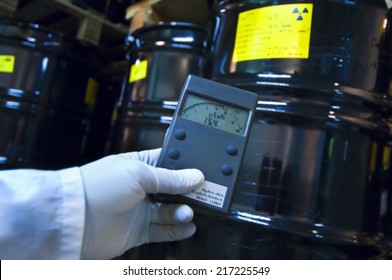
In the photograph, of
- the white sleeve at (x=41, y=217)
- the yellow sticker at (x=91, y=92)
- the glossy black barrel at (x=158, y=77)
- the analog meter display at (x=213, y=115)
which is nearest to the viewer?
the white sleeve at (x=41, y=217)

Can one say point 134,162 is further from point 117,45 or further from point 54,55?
point 117,45

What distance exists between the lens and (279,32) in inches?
36.0

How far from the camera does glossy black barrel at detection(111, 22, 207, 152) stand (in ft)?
4.21

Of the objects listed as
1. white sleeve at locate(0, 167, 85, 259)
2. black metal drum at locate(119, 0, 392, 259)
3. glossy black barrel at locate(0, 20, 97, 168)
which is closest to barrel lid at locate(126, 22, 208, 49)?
black metal drum at locate(119, 0, 392, 259)

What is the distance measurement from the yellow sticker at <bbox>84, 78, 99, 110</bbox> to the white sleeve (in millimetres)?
1150

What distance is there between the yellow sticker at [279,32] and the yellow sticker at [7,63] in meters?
1.05

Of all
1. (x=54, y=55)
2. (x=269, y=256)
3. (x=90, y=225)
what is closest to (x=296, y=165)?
(x=269, y=256)

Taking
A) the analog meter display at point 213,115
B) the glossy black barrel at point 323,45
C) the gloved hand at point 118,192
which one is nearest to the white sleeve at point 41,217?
the gloved hand at point 118,192

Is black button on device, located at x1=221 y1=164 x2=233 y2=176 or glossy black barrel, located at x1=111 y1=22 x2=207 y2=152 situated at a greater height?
glossy black barrel, located at x1=111 y1=22 x2=207 y2=152

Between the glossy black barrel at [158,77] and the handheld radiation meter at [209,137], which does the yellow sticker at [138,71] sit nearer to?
the glossy black barrel at [158,77]

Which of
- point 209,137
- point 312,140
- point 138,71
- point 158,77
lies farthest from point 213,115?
point 138,71

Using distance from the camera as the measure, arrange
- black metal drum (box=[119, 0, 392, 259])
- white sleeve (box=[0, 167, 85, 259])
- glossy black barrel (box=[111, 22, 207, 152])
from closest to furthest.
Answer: white sleeve (box=[0, 167, 85, 259]) < black metal drum (box=[119, 0, 392, 259]) < glossy black barrel (box=[111, 22, 207, 152])

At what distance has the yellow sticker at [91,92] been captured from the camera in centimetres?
173

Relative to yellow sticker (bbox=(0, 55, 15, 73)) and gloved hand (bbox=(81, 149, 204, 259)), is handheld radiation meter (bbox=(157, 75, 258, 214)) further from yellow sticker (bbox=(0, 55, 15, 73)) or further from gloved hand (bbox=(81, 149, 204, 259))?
yellow sticker (bbox=(0, 55, 15, 73))
